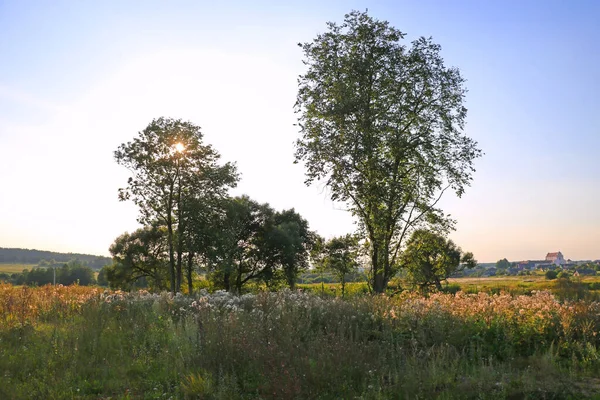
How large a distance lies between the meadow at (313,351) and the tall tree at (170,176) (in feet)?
75.8

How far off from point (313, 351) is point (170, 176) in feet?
95.2

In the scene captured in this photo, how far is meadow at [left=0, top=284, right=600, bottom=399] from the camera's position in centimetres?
642

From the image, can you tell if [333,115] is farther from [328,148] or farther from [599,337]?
[599,337]

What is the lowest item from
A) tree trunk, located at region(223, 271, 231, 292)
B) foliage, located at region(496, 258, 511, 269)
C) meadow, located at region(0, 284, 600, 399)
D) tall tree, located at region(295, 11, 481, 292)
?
foliage, located at region(496, 258, 511, 269)

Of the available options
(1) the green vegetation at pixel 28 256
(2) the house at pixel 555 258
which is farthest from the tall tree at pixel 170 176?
(2) the house at pixel 555 258

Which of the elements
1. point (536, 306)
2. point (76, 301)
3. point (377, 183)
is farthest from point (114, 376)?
point (377, 183)

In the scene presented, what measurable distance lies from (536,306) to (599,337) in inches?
45.2

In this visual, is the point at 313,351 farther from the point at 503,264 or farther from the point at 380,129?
the point at 503,264

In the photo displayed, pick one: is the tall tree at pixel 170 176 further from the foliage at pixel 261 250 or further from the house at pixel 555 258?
the house at pixel 555 258

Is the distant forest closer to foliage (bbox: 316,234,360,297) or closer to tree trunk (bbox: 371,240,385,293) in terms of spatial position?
foliage (bbox: 316,234,360,297)

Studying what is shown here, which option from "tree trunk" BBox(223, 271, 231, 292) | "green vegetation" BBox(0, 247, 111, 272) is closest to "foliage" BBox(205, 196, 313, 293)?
"tree trunk" BBox(223, 271, 231, 292)

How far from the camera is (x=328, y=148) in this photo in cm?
1909

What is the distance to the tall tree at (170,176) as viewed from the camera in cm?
3397

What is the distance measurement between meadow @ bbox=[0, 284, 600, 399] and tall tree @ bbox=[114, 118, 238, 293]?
23.1m
